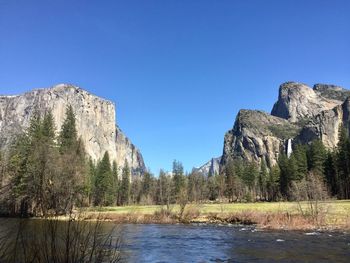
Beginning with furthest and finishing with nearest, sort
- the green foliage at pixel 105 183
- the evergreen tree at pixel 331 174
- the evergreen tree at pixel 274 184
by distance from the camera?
the evergreen tree at pixel 274 184
the green foliage at pixel 105 183
the evergreen tree at pixel 331 174

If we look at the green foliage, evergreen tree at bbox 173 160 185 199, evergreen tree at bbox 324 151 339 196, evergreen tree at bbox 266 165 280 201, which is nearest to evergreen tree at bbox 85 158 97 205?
the green foliage

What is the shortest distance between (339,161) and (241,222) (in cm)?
6846

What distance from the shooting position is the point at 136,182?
173000 mm

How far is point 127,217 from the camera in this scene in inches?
2410

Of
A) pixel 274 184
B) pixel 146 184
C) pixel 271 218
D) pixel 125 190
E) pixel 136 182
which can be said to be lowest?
pixel 271 218

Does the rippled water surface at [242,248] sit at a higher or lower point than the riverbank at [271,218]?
lower

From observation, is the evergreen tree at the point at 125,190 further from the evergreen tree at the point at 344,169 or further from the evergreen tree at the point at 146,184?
the evergreen tree at the point at 344,169

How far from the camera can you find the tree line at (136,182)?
60.3m

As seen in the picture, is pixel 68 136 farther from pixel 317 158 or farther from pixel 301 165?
pixel 317 158

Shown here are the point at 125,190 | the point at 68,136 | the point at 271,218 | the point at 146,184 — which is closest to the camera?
the point at 271,218

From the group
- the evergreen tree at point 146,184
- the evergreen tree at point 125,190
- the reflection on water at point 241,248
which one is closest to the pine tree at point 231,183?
the evergreen tree at point 146,184

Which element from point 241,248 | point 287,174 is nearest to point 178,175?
point 287,174

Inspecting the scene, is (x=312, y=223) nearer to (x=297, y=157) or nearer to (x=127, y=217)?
(x=127, y=217)

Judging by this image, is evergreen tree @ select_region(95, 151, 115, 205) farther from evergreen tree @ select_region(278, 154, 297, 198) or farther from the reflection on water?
the reflection on water
